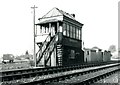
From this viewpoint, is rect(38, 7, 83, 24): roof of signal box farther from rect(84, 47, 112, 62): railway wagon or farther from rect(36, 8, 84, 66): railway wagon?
rect(84, 47, 112, 62): railway wagon

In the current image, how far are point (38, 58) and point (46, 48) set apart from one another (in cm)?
171

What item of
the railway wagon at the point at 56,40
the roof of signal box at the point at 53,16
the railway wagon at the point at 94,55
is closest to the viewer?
the railway wagon at the point at 56,40

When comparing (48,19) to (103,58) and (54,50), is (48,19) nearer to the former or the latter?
(54,50)

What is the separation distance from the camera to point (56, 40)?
24.3 meters

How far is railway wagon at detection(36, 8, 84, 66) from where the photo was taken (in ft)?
79.8

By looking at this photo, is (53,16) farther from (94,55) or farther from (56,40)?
(94,55)

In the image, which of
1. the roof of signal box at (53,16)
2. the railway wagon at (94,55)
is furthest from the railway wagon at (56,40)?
the railway wagon at (94,55)

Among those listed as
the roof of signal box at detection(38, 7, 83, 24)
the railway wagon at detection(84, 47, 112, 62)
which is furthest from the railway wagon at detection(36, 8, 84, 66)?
the railway wagon at detection(84, 47, 112, 62)

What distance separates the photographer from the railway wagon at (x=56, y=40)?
24.3 metres

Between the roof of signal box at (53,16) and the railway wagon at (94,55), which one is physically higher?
the roof of signal box at (53,16)

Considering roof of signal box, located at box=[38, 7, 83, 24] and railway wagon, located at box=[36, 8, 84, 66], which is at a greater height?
roof of signal box, located at box=[38, 7, 83, 24]

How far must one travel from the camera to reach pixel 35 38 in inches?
957

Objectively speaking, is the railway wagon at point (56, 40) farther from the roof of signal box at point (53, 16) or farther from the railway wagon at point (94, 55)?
the railway wagon at point (94, 55)

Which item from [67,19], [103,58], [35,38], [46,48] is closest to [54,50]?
[46,48]
